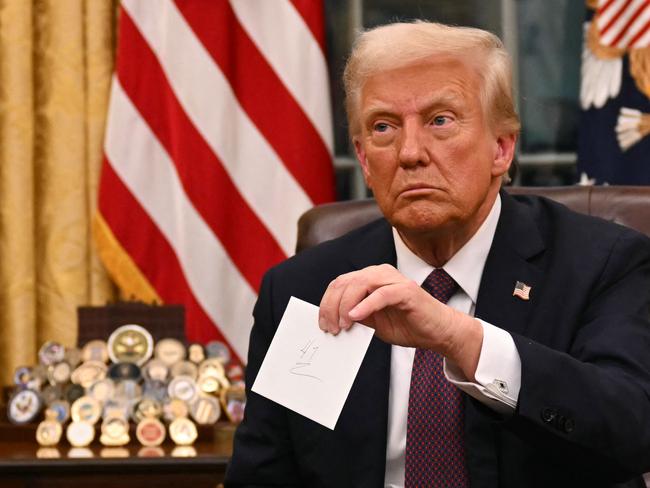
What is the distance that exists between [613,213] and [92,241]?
2014mm

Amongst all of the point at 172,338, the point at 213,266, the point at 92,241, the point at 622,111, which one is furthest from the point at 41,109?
the point at 622,111

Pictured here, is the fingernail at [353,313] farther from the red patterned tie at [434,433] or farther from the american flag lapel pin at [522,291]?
the american flag lapel pin at [522,291]

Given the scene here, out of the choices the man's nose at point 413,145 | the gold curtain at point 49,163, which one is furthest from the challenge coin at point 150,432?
the man's nose at point 413,145

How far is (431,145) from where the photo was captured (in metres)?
2.31

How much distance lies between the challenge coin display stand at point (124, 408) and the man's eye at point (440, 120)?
3.81ft

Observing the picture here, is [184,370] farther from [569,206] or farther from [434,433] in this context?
[434,433]

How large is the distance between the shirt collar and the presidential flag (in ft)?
5.16

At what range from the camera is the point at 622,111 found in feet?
13.0

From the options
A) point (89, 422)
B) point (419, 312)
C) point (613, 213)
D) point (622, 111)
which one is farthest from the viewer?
point (622, 111)

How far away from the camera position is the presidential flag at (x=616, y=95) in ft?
12.9

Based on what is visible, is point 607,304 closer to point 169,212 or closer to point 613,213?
point 613,213

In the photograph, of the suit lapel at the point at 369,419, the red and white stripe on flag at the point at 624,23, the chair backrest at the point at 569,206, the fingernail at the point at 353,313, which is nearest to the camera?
the fingernail at the point at 353,313

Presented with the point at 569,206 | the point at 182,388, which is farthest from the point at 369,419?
the point at 182,388

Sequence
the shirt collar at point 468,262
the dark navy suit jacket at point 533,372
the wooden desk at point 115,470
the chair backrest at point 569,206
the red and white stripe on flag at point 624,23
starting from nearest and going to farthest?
1. the dark navy suit jacket at point 533,372
2. the shirt collar at point 468,262
3. the chair backrest at point 569,206
4. the wooden desk at point 115,470
5. the red and white stripe on flag at point 624,23
